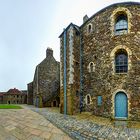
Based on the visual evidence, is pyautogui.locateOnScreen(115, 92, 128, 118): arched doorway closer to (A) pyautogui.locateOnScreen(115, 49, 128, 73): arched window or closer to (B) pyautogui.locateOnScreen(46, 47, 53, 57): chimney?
(A) pyautogui.locateOnScreen(115, 49, 128, 73): arched window

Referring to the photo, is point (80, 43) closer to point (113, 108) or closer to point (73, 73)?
point (73, 73)

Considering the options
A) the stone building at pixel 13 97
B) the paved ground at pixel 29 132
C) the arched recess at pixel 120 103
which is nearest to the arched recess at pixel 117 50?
the arched recess at pixel 120 103

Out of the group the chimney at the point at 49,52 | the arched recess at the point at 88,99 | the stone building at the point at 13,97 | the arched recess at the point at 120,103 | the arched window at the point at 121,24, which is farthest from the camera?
the stone building at the point at 13,97

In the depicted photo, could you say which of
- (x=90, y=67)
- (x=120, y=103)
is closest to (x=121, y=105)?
(x=120, y=103)

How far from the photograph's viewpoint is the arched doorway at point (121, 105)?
47.2 ft

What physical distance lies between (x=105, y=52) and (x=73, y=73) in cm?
355

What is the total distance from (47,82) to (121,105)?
652 inches

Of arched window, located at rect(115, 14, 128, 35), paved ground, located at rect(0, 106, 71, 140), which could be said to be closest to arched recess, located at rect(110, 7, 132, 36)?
arched window, located at rect(115, 14, 128, 35)

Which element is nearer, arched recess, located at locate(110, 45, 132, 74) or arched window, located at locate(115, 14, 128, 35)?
arched recess, located at locate(110, 45, 132, 74)

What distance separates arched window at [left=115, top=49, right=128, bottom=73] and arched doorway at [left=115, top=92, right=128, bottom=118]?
1982 mm

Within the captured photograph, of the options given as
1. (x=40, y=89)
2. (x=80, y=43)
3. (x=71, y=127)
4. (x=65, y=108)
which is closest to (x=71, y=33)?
(x=80, y=43)

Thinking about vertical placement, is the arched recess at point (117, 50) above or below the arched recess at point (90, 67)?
above

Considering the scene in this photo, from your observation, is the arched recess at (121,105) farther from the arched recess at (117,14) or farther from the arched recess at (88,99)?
the arched recess at (117,14)

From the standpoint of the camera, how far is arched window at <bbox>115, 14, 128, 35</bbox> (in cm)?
1531
